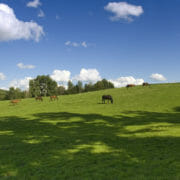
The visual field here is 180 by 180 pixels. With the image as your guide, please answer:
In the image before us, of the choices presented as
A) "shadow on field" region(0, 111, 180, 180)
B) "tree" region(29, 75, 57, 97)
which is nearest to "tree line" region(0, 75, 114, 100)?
"tree" region(29, 75, 57, 97)

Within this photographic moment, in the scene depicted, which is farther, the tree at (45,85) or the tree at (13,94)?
the tree at (13,94)

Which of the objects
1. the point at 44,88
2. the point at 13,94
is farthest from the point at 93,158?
the point at 13,94

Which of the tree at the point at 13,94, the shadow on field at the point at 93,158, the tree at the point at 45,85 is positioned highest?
the tree at the point at 45,85

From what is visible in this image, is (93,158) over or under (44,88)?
under

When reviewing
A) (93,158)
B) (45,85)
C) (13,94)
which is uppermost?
(45,85)

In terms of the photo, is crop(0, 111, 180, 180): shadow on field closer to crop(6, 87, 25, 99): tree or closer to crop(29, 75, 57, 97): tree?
crop(29, 75, 57, 97): tree

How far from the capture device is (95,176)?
598 cm

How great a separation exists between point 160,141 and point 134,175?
16.1 ft

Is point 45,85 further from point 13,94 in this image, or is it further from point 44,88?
point 13,94

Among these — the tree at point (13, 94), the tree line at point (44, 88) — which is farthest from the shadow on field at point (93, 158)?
the tree at point (13, 94)

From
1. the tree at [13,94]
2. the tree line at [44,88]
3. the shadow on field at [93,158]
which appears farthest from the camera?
the tree at [13,94]

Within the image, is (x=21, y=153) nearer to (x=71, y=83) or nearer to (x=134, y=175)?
(x=134, y=175)

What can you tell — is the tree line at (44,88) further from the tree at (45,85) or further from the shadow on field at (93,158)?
the shadow on field at (93,158)

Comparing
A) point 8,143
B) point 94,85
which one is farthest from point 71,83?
point 8,143
